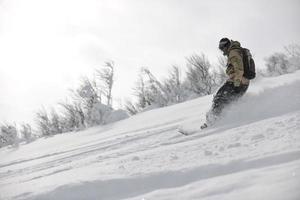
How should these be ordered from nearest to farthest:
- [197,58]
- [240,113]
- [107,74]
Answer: [240,113], [107,74], [197,58]

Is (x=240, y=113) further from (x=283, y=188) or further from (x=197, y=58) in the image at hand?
(x=197, y=58)

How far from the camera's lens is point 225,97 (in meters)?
6.73

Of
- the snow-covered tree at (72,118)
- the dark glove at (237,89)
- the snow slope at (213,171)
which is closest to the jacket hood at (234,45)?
the dark glove at (237,89)

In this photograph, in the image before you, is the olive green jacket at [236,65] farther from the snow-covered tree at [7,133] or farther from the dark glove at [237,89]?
the snow-covered tree at [7,133]

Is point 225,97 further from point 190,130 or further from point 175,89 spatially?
point 175,89

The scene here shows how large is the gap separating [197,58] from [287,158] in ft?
115

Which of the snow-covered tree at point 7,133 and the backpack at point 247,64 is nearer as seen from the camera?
the backpack at point 247,64

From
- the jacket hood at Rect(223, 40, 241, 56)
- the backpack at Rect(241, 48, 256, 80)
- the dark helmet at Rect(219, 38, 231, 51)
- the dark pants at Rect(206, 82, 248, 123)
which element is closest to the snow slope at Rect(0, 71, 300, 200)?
the dark pants at Rect(206, 82, 248, 123)

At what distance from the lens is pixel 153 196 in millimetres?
3248

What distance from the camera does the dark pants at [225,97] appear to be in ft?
21.7

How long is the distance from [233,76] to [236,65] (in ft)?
0.66

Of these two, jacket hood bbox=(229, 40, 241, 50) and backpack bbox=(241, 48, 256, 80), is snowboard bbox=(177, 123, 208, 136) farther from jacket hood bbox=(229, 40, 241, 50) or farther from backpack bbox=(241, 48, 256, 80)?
jacket hood bbox=(229, 40, 241, 50)

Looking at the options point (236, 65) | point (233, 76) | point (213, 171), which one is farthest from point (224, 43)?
point (213, 171)

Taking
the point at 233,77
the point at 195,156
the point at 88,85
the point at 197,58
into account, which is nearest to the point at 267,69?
the point at 197,58
